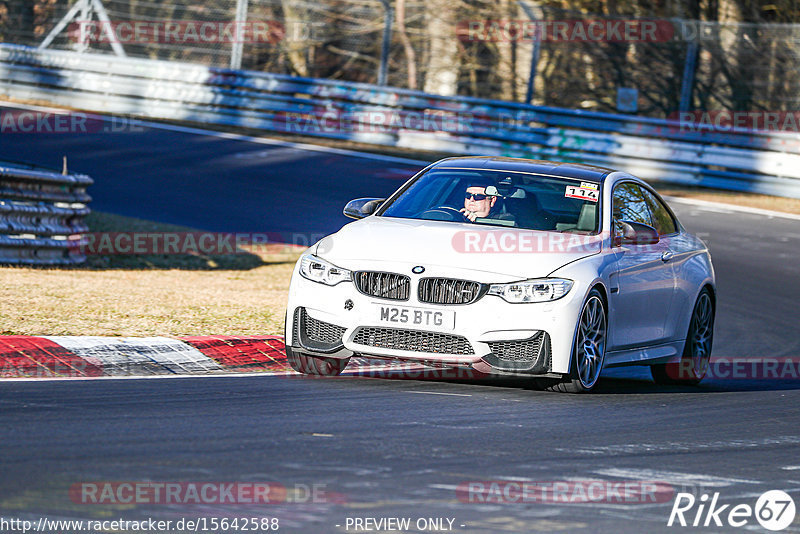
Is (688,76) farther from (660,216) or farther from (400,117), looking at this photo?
(660,216)

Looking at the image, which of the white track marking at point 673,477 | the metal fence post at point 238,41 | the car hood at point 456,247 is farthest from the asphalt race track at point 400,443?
the metal fence post at point 238,41

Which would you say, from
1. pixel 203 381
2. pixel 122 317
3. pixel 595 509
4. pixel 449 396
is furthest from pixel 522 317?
pixel 122 317

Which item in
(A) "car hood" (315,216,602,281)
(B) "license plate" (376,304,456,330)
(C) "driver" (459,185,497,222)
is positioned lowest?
(B) "license plate" (376,304,456,330)

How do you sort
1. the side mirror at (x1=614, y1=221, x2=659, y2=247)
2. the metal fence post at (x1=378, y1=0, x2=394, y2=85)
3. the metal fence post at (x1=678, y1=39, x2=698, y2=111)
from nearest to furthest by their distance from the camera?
1. the side mirror at (x1=614, y1=221, x2=659, y2=247)
2. the metal fence post at (x1=678, y1=39, x2=698, y2=111)
3. the metal fence post at (x1=378, y1=0, x2=394, y2=85)

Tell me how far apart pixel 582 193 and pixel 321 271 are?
80.4 inches

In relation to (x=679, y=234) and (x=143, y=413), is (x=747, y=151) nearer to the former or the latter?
(x=679, y=234)

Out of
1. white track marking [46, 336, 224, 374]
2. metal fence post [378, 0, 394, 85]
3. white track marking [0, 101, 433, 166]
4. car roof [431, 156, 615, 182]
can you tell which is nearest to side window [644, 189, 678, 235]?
car roof [431, 156, 615, 182]

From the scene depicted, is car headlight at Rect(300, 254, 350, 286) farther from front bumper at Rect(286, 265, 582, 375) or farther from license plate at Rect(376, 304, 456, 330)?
license plate at Rect(376, 304, 456, 330)

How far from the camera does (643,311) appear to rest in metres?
9.16

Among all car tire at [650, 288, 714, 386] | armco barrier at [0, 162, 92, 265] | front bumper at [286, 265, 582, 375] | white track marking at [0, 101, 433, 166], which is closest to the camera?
front bumper at [286, 265, 582, 375]

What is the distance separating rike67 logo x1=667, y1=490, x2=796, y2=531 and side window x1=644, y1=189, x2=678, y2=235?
4.55 meters

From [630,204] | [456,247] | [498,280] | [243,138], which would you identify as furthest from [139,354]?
[243,138]

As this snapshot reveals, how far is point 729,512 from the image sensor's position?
5309mm

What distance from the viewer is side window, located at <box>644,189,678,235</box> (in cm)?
997
